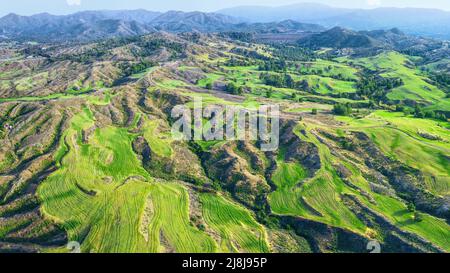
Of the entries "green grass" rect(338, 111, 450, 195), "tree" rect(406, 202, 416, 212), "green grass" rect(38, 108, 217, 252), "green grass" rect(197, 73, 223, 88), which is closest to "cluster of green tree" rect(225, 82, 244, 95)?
"green grass" rect(197, 73, 223, 88)

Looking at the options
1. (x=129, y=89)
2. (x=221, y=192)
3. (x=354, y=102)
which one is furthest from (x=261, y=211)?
(x=354, y=102)

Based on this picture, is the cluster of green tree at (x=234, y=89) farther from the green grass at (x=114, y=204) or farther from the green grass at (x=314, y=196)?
the green grass at (x=314, y=196)

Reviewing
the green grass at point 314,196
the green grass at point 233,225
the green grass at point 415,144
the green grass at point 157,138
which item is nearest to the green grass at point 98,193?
the green grass at point 157,138

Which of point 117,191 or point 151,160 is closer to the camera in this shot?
point 117,191

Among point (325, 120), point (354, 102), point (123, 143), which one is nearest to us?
point (123, 143)

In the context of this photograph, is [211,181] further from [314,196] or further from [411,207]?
[411,207]

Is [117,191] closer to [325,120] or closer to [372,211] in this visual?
[372,211]
